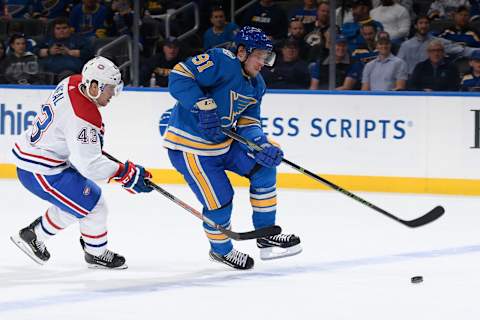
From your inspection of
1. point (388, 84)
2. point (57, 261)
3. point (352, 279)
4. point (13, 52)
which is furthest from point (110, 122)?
point (352, 279)

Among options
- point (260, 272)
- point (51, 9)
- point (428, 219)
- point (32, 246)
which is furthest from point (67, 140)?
point (51, 9)

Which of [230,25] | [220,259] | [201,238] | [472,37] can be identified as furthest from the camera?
[230,25]

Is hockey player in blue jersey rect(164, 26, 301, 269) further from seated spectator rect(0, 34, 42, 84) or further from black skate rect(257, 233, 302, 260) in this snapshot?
seated spectator rect(0, 34, 42, 84)

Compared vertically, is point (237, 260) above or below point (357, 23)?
below

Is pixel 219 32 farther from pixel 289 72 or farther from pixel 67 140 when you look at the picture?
pixel 67 140

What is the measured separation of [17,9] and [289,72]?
8.58 feet

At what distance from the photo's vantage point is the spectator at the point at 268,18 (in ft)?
28.6

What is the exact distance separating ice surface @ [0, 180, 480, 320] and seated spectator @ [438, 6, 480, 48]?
145 cm

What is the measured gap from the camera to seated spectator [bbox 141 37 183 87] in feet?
28.6

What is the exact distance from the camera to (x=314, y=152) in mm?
8188

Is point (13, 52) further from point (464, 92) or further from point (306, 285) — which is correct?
point (306, 285)

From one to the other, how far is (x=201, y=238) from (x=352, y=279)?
1.35 metres

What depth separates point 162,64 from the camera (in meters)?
8.82

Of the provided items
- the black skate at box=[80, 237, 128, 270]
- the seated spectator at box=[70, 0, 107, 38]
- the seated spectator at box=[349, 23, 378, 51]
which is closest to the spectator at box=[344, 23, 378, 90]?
the seated spectator at box=[349, 23, 378, 51]
